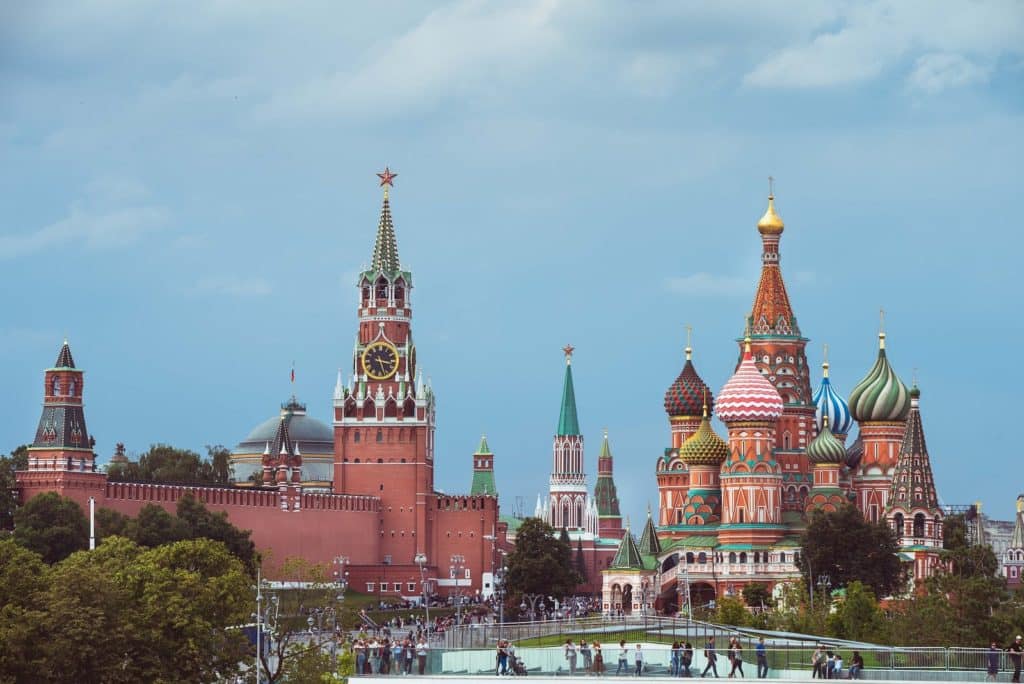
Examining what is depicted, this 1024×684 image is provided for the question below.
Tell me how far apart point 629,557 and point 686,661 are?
85439 millimetres

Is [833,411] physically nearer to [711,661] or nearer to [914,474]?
[914,474]

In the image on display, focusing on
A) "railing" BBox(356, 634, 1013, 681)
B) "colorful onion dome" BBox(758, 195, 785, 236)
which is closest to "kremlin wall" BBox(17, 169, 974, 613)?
"colorful onion dome" BBox(758, 195, 785, 236)

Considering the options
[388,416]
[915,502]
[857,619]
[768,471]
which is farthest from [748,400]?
[857,619]

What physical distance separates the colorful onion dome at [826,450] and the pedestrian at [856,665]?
80.9m

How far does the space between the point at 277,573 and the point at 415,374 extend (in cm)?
3767

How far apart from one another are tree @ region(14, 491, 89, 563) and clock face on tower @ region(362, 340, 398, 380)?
134 ft

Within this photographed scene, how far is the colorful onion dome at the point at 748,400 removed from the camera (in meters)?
127

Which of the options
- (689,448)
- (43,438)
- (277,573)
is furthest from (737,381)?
(43,438)

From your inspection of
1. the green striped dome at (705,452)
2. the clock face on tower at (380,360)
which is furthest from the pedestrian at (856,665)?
the clock face on tower at (380,360)

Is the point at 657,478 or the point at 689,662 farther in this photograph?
the point at 657,478

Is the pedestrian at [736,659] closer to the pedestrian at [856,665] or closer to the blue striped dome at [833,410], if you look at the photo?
the pedestrian at [856,665]

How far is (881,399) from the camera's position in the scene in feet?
438

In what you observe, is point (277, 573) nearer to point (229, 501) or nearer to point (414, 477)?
point (229, 501)

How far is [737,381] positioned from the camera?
421ft
